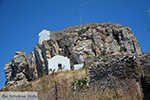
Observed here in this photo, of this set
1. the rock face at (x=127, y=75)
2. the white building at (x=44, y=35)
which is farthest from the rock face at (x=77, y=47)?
the rock face at (x=127, y=75)

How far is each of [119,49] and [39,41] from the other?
548 inches

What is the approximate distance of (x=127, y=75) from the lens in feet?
32.2

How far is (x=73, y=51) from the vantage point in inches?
1061

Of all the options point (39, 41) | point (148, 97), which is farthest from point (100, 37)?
point (148, 97)

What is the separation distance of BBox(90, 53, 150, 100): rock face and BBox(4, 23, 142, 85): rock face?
579 inches

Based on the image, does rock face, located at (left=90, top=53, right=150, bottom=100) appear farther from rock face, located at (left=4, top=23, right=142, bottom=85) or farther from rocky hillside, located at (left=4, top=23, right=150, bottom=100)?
rock face, located at (left=4, top=23, right=142, bottom=85)

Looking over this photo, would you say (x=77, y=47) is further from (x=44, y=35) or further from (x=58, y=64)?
(x=44, y=35)

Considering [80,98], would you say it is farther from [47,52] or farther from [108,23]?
[108,23]

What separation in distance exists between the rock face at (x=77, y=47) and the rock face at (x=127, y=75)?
14.7 meters

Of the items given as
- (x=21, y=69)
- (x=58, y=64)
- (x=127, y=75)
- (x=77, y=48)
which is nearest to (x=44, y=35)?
(x=21, y=69)

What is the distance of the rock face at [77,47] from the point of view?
88.9 ft

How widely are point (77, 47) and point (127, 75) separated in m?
18.0

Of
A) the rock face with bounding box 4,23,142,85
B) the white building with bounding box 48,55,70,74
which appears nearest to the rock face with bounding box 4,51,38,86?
the rock face with bounding box 4,23,142,85

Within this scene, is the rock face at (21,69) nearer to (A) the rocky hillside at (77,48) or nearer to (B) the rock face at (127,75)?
(A) the rocky hillside at (77,48)
